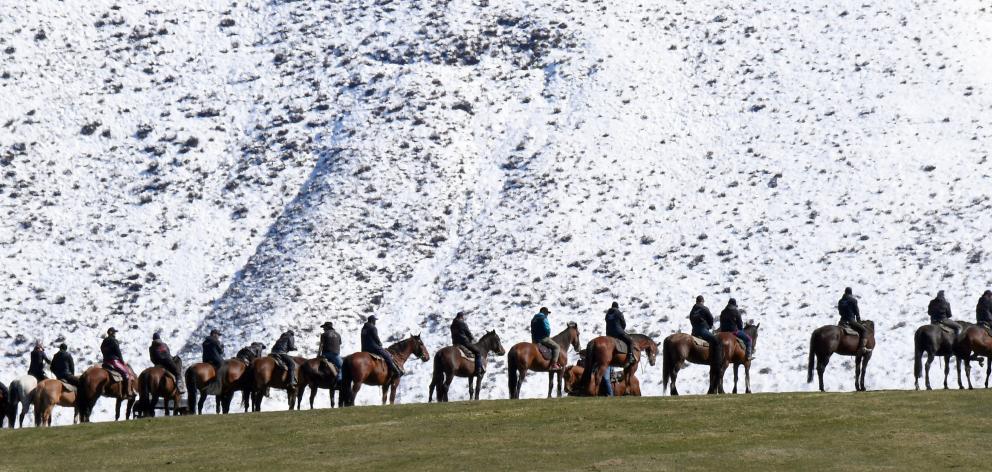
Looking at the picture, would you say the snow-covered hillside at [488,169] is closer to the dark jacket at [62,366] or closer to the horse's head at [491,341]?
the horse's head at [491,341]

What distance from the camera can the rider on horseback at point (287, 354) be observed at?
3981 centimetres

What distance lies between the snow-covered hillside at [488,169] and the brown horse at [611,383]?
633 centimetres

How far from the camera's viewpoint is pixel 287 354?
133 feet

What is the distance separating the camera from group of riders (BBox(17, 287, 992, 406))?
39.0 m

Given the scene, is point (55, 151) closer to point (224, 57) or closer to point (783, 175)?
point (224, 57)

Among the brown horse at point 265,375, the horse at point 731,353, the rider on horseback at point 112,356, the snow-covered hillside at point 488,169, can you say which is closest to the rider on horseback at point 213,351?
the brown horse at point 265,375

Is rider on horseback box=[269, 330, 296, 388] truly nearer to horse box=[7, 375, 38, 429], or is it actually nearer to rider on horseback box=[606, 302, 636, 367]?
horse box=[7, 375, 38, 429]

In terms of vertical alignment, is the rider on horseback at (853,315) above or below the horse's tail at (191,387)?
above

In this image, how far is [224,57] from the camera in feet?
242

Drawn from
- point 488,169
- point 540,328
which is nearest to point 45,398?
point 540,328

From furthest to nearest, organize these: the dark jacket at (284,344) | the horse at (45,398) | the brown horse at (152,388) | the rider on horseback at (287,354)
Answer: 1. the dark jacket at (284,344)
2. the rider on horseback at (287,354)
3. the brown horse at (152,388)
4. the horse at (45,398)

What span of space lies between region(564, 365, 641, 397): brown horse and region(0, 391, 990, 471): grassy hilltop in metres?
4.98

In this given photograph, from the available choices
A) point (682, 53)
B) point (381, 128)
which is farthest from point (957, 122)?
point (381, 128)

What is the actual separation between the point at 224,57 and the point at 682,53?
70.0 ft
